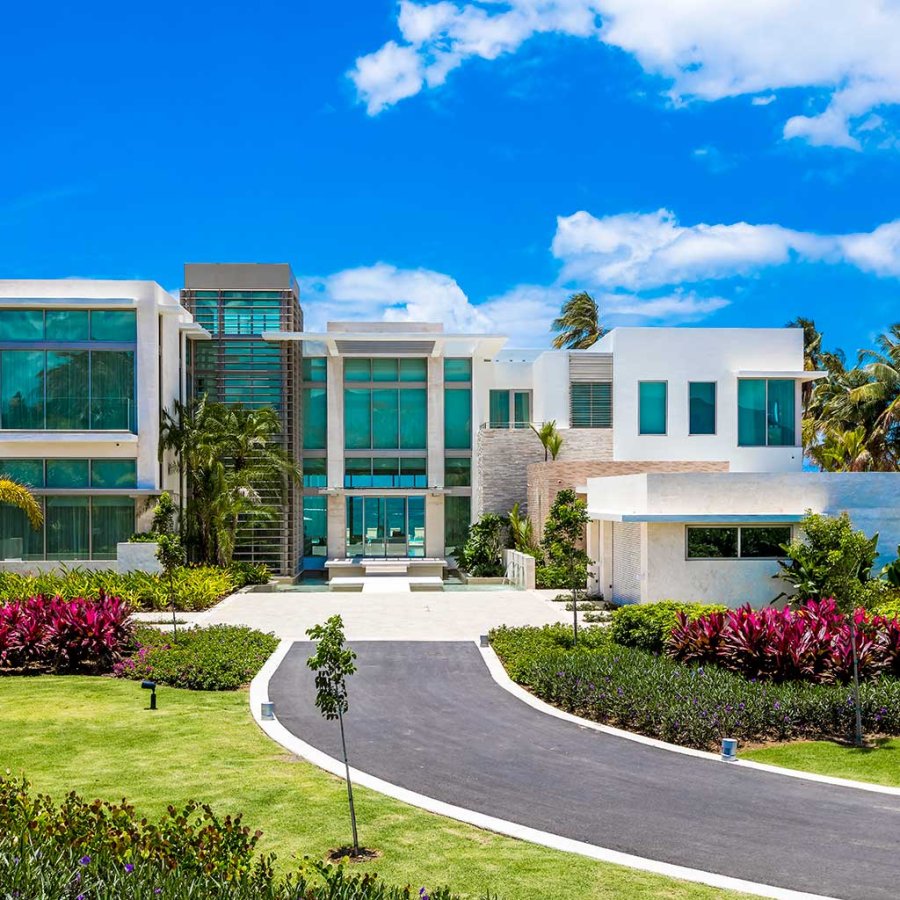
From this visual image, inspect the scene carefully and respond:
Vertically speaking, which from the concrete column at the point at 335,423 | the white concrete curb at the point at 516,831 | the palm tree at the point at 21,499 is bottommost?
the white concrete curb at the point at 516,831

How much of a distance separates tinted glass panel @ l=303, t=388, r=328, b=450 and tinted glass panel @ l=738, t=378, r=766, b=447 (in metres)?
15.2

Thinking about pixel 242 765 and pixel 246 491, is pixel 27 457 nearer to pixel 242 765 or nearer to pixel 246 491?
pixel 246 491

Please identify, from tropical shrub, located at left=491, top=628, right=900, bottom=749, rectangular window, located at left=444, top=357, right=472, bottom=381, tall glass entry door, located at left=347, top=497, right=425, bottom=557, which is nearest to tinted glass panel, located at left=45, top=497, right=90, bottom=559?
tall glass entry door, located at left=347, top=497, right=425, bottom=557

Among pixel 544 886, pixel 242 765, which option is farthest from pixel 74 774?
pixel 544 886

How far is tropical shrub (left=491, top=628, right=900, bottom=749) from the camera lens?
1230cm

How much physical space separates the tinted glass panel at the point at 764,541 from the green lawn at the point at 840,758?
10.3 m

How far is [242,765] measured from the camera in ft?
35.5

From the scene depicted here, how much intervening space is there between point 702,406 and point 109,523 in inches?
777

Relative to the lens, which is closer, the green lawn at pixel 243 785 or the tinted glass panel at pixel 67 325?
the green lawn at pixel 243 785

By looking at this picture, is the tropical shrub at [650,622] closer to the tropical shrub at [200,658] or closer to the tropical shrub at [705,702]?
the tropical shrub at [705,702]

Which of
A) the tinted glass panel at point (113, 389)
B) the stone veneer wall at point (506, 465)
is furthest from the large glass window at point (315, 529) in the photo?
the tinted glass panel at point (113, 389)

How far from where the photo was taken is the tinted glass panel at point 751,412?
32.2 m

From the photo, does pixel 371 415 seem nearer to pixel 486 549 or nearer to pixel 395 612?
pixel 486 549

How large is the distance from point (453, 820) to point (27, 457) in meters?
24.8
